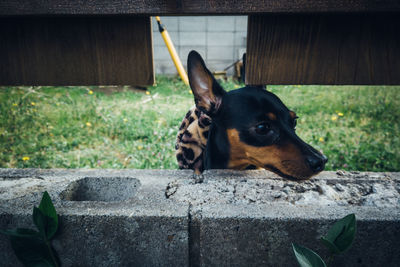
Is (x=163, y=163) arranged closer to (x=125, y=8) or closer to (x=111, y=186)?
(x=111, y=186)

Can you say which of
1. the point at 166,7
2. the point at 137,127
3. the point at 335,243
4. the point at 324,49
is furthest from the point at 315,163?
the point at 137,127

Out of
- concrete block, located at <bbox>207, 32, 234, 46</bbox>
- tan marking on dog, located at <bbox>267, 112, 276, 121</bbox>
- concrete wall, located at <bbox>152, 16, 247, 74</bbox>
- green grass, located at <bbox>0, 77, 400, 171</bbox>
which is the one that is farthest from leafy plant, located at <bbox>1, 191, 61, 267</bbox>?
concrete block, located at <bbox>207, 32, 234, 46</bbox>

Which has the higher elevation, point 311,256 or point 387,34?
point 387,34

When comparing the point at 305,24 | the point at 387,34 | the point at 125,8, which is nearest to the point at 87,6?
the point at 125,8

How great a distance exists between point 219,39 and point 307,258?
25.9 ft

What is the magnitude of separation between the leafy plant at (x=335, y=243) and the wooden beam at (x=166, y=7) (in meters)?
0.81

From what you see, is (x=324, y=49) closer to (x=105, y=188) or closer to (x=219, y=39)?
(x=105, y=188)

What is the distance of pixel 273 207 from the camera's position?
1396mm

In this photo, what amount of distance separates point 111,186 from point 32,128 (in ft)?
10.1

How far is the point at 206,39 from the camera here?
8.35 metres

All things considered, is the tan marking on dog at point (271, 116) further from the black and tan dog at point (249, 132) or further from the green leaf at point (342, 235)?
the green leaf at point (342, 235)

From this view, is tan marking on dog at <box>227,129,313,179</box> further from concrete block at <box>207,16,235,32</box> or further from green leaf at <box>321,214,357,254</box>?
concrete block at <box>207,16,235,32</box>

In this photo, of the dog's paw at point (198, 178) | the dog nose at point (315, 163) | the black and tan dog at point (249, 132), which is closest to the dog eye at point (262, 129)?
the black and tan dog at point (249, 132)

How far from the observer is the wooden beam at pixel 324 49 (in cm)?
125
